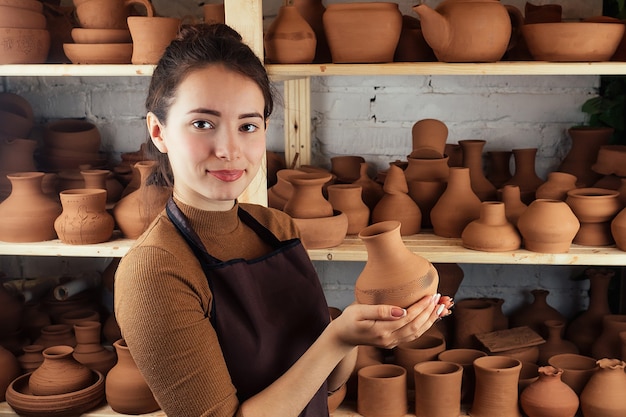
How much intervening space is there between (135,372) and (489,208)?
1.20 meters

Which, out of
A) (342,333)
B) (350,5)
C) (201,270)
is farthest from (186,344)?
(350,5)

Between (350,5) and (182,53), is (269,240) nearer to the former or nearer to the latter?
(182,53)

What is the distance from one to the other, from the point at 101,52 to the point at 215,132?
3.78 ft

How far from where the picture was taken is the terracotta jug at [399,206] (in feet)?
7.77

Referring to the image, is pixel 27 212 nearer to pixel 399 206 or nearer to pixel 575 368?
pixel 399 206

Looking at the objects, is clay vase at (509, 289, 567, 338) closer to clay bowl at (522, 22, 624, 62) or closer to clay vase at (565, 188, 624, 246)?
clay vase at (565, 188, 624, 246)

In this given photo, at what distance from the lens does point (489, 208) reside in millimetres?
2203

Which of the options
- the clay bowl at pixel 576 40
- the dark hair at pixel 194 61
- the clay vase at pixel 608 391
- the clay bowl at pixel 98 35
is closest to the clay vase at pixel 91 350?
the clay bowl at pixel 98 35

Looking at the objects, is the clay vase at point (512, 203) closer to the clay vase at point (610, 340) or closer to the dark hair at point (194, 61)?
the clay vase at point (610, 340)

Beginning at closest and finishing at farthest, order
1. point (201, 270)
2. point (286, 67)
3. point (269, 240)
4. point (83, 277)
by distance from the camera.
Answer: point (201, 270) → point (269, 240) → point (286, 67) → point (83, 277)

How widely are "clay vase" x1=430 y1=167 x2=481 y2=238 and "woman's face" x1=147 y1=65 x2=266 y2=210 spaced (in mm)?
1096

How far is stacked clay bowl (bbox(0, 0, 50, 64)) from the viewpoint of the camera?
91.9 inches

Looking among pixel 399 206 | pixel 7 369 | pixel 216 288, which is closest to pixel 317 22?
pixel 399 206

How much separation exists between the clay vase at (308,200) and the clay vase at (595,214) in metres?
0.75
